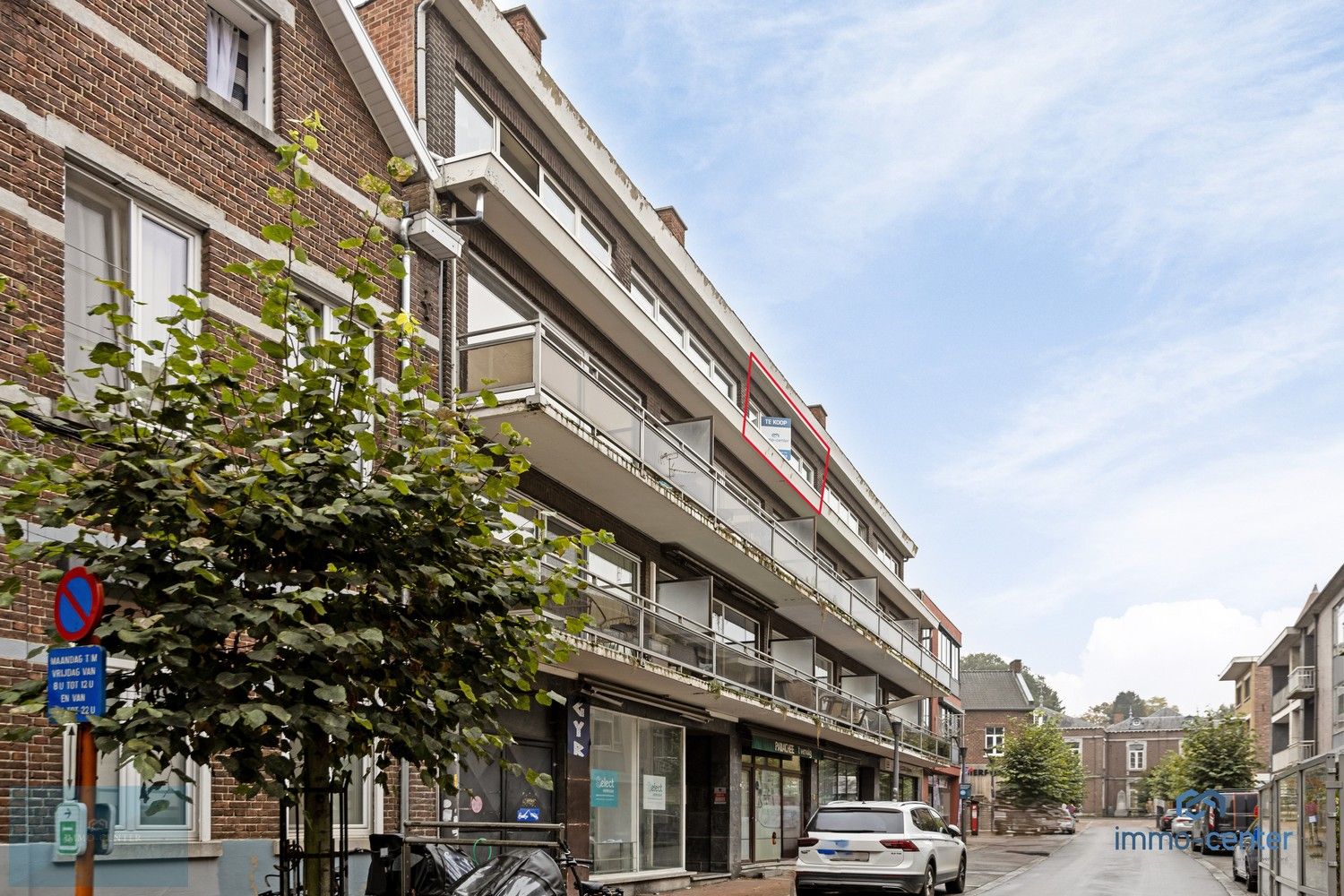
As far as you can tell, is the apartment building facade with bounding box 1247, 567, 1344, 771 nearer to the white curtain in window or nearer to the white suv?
the white suv

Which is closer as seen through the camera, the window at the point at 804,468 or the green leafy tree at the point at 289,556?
the green leafy tree at the point at 289,556

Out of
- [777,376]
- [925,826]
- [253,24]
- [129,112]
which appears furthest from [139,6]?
[777,376]

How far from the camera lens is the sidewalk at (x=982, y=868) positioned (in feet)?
65.7

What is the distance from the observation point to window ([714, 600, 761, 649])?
942 inches

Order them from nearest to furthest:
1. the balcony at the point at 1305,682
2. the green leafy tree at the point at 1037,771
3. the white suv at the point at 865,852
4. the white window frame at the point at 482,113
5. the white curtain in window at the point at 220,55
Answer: the white curtain in window at the point at 220,55, the white window frame at the point at 482,113, the white suv at the point at 865,852, the balcony at the point at 1305,682, the green leafy tree at the point at 1037,771

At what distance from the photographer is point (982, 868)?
29.5 meters

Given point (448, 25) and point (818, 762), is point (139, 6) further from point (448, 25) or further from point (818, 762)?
point (818, 762)

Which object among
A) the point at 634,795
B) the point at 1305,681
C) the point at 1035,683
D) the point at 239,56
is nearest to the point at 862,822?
the point at 634,795

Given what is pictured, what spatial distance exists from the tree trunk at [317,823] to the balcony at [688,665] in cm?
439

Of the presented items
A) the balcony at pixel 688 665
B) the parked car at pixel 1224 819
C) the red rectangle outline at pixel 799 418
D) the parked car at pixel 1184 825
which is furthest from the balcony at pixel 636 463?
the parked car at pixel 1184 825

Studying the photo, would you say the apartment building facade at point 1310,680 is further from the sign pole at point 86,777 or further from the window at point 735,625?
the sign pole at point 86,777

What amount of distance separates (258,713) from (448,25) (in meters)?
11.7

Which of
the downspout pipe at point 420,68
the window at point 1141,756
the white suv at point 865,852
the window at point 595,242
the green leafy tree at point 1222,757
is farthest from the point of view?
the window at point 1141,756

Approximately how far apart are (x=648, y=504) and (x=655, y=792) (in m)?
5.00
